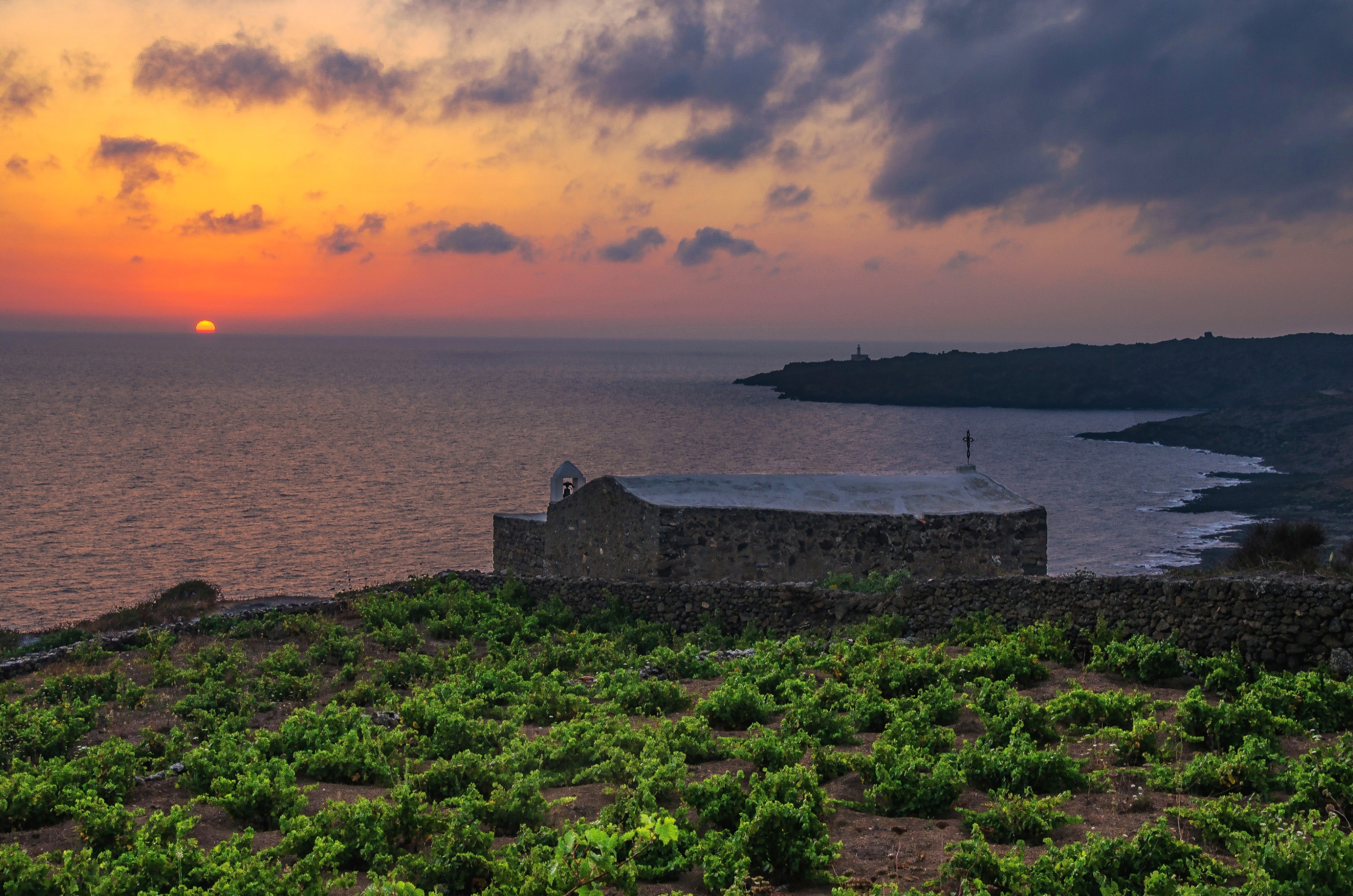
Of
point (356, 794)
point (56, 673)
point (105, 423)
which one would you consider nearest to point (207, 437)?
point (105, 423)

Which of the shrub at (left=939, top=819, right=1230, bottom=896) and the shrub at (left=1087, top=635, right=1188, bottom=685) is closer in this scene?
the shrub at (left=939, top=819, right=1230, bottom=896)

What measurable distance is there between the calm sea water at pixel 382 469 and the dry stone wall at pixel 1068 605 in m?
23.5

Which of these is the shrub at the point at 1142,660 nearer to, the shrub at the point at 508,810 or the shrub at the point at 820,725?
the shrub at the point at 820,725

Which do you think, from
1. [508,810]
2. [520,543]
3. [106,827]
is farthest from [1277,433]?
[106,827]

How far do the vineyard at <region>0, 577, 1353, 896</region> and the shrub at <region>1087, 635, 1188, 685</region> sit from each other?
3 centimetres

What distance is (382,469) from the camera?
80750 millimetres

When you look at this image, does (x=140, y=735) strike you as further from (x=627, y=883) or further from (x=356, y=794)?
(x=627, y=883)

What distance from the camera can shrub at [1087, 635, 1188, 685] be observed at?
1070cm

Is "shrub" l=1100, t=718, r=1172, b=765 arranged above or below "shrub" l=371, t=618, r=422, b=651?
above

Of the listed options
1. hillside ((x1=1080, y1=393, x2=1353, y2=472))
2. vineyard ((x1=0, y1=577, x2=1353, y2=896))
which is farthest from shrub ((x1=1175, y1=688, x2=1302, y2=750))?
hillside ((x1=1080, y1=393, x2=1353, y2=472))

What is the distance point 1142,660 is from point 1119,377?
179 metres

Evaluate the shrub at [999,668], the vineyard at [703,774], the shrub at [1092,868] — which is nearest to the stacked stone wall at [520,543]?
the vineyard at [703,774]

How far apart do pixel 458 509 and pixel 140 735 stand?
173ft

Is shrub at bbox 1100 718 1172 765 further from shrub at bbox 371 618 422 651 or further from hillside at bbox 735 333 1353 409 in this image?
hillside at bbox 735 333 1353 409
